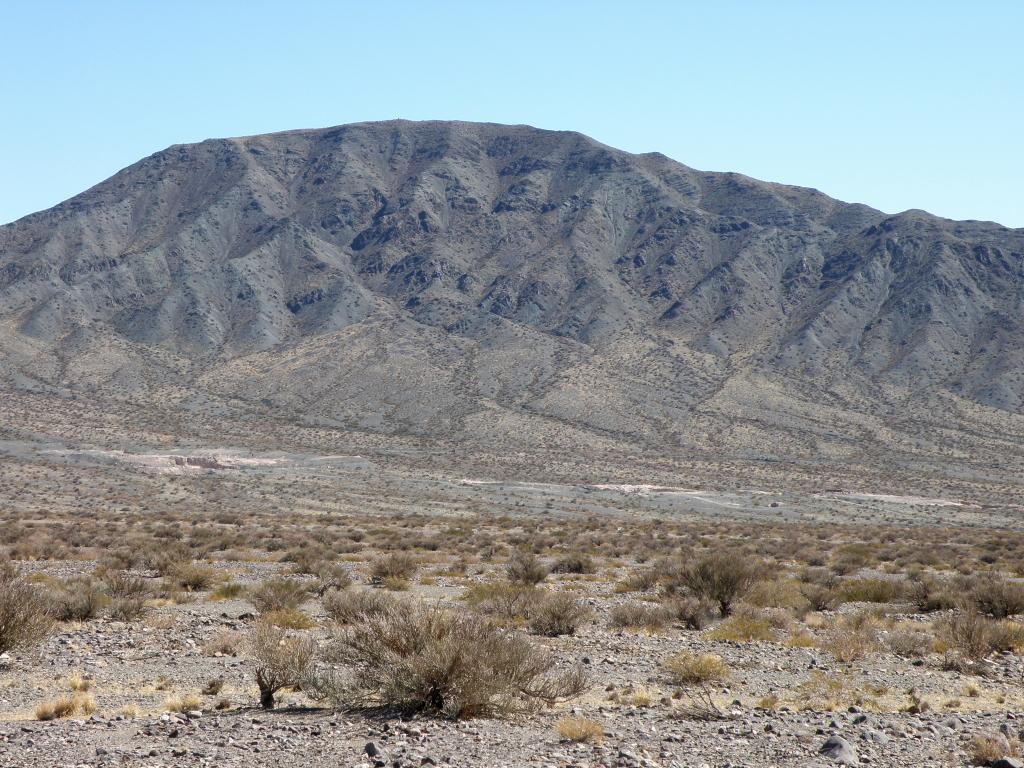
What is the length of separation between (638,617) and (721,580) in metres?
3.50

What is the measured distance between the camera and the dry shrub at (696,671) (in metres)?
13.1

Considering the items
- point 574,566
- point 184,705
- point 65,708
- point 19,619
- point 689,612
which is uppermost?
point 19,619

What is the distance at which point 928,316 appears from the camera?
12256 cm

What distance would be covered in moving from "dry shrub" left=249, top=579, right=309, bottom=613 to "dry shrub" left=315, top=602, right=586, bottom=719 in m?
7.49

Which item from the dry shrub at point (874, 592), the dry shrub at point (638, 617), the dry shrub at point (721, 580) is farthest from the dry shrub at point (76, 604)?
the dry shrub at point (874, 592)

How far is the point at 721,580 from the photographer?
21547 mm

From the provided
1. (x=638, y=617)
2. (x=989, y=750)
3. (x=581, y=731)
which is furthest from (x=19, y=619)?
(x=989, y=750)

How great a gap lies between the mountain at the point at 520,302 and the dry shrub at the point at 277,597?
221 ft

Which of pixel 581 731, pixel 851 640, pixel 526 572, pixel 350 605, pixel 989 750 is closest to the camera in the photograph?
pixel 989 750

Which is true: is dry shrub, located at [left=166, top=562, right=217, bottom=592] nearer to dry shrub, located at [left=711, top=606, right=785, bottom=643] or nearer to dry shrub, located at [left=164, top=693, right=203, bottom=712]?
dry shrub, located at [left=164, top=693, right=203, bottom=712]

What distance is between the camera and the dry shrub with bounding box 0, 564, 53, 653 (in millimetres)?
13195

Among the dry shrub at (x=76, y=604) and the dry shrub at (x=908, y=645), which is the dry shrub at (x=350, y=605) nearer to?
the dry shrub at (x=76, y=604)

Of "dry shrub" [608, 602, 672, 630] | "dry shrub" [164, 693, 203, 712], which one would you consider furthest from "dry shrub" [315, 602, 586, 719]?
"dry shrub" [608, 602, 672, 630]

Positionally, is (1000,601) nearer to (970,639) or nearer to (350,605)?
(970,639)
